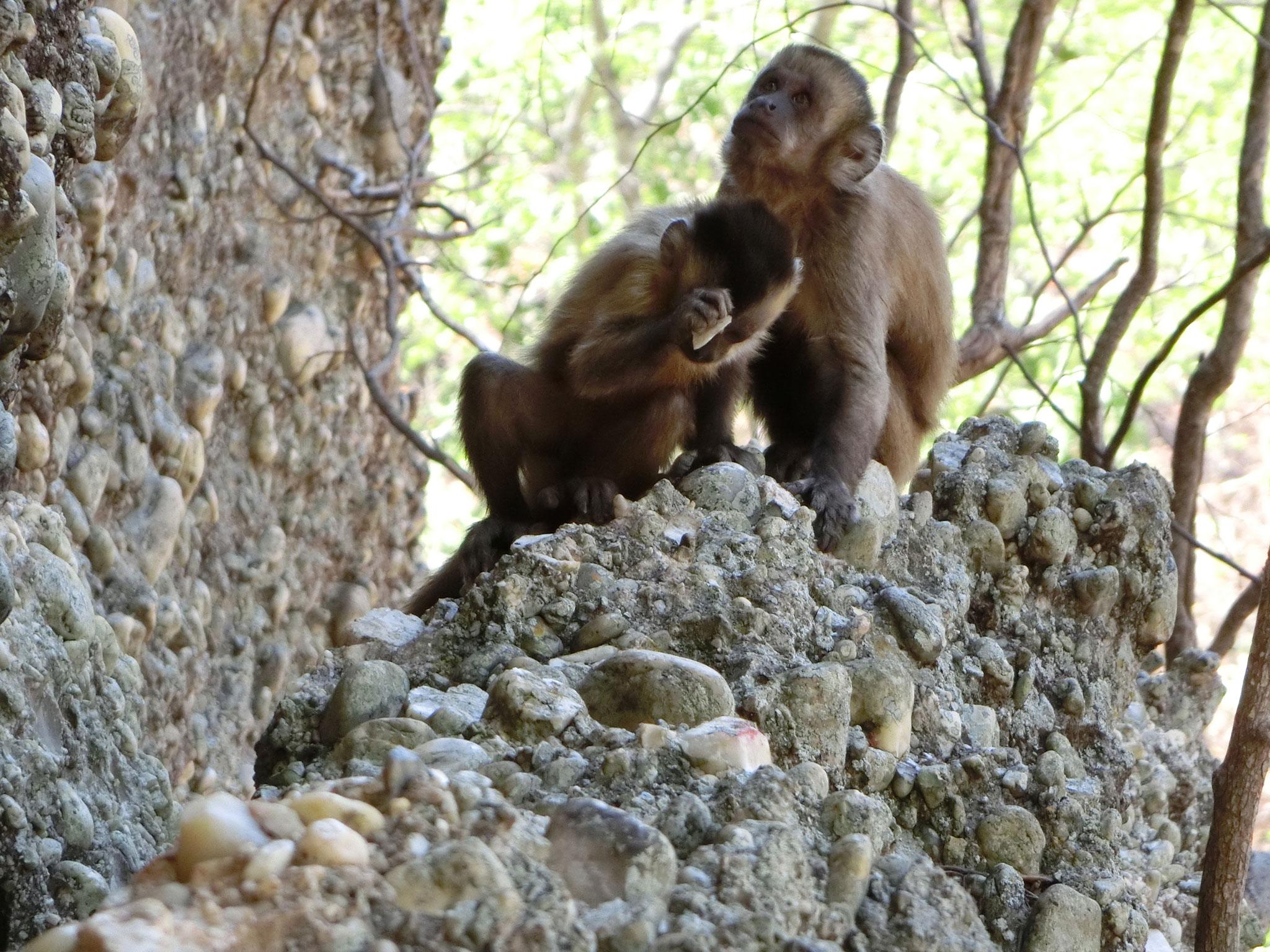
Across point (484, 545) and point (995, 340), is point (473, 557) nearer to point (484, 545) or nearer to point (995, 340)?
point (484, 545)

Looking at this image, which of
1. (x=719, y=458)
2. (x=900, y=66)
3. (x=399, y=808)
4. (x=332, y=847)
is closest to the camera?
(x=332, y=847)

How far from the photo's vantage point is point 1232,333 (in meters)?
4.29

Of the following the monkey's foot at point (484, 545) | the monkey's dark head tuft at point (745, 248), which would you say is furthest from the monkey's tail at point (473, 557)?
the monkey's dark head tuft at point (745, 248)

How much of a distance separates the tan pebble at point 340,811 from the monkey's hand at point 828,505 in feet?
5.11

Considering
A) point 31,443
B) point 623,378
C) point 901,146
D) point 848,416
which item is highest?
point 901,146

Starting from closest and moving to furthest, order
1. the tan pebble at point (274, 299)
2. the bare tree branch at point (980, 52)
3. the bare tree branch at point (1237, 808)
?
1. the bare tree branch at point (1237, 808)
2. the tan pebble at point (274, 299)
3. the bare tree branch at point (980, 52)

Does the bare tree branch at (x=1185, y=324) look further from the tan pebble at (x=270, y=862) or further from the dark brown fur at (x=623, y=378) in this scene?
the tan pebble at (x=270, y=862)

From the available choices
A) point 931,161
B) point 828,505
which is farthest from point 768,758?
point 931,161

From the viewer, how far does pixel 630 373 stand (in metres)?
3.22

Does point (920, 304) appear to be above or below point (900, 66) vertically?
below

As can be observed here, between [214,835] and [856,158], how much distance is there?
3010mm

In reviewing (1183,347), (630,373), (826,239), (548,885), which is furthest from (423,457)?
(1183,347)

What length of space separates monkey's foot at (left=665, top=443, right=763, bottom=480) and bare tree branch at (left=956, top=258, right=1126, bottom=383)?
1.43 metres

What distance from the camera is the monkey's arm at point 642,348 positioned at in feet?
10.1
